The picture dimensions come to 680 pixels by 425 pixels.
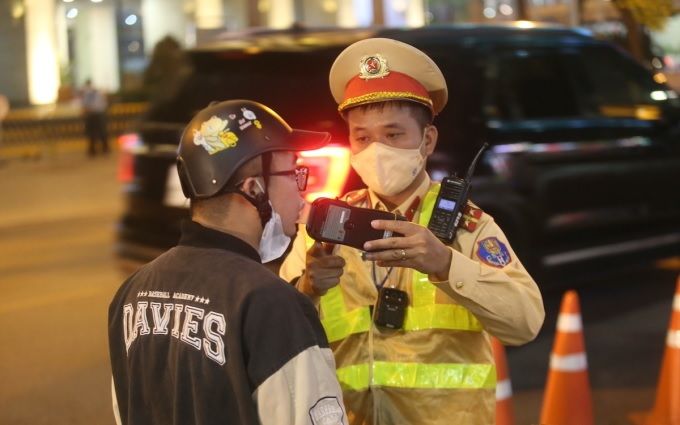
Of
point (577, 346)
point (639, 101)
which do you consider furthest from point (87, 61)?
point (577, 346)

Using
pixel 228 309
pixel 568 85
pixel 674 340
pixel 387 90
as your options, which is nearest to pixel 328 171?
pixel 674 340

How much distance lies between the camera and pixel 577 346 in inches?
204

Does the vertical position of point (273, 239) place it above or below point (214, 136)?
below

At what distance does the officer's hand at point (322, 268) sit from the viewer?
2.61 meters

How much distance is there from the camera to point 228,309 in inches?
83.5

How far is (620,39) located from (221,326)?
46.1 feet

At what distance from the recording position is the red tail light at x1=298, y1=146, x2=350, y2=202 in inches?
225

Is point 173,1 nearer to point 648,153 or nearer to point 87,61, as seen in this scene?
point 87,61

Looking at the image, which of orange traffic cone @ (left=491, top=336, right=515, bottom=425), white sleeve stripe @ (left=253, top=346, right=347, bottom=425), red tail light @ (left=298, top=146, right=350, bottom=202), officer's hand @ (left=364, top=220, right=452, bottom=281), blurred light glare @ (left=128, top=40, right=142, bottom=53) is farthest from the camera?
blurred light glare @ (left=128, top=40, right=142, bottom=53)

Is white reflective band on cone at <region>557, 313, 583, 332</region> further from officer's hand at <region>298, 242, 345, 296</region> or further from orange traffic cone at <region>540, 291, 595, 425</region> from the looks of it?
officer's hand at <region>298, 242, 345, 296</region>

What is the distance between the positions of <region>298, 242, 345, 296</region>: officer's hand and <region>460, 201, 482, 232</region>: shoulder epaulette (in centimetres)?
34

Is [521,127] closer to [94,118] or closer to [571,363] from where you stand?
[571,363]

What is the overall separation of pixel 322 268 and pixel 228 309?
0.53m

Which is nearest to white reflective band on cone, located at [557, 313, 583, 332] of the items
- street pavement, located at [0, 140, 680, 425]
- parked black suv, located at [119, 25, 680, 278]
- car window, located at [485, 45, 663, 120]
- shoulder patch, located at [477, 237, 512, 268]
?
street pavement, located at [0, 140, 680, 425]
